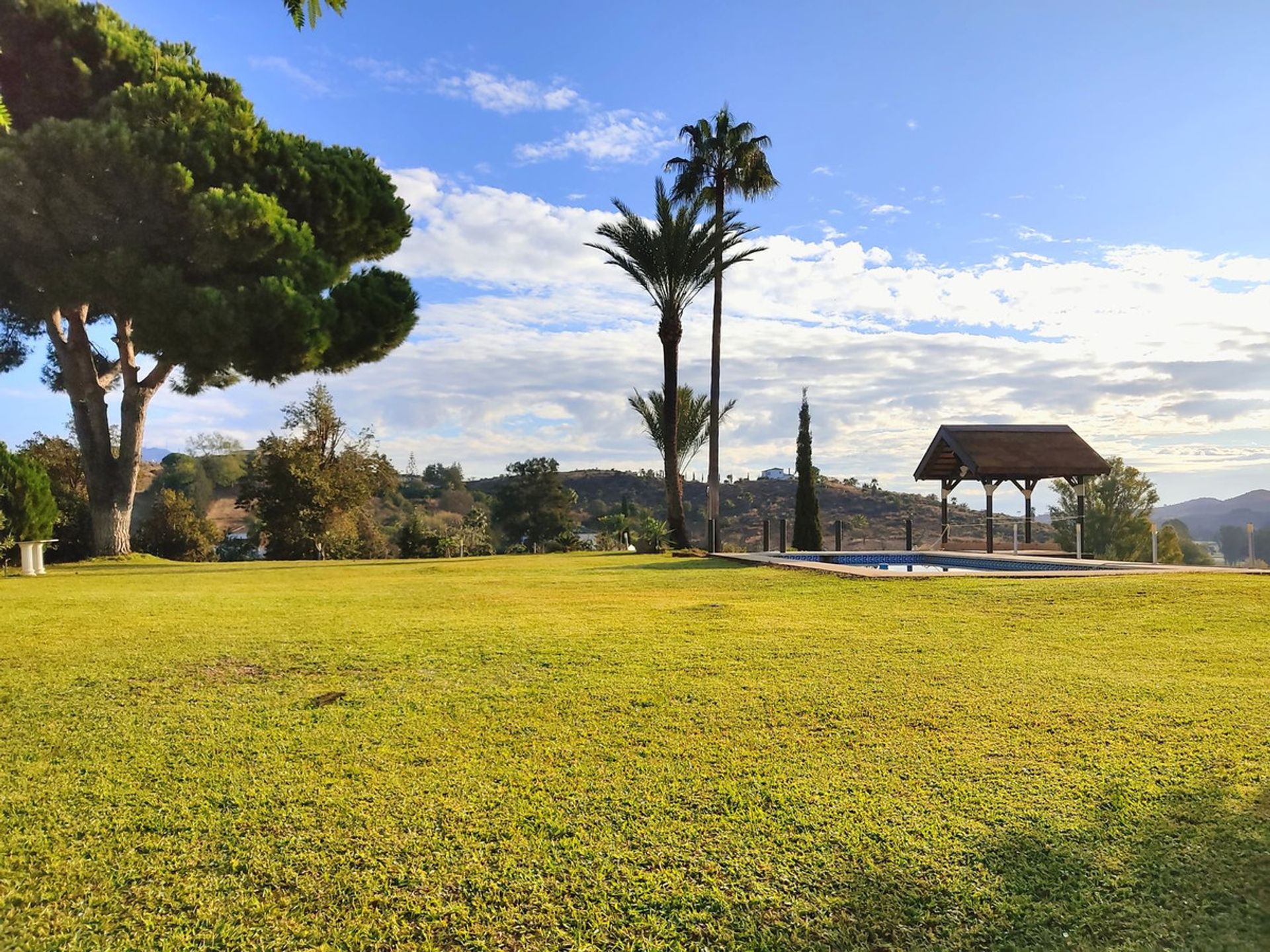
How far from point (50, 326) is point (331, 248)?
5564 millimetres

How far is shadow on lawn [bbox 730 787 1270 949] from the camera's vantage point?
1953mm

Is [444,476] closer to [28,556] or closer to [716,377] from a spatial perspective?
[716,377]

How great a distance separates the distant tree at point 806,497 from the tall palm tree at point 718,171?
4.47m

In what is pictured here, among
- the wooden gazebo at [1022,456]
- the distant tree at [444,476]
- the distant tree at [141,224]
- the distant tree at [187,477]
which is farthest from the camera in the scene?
the distant tree at [444,476]

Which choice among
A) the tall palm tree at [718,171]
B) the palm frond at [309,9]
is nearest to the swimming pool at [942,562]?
the tall palm tree at [718,171]

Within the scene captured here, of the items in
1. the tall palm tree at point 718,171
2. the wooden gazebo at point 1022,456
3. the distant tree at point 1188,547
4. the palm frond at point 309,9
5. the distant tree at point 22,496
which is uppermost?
the tall palm tree at point 718,171

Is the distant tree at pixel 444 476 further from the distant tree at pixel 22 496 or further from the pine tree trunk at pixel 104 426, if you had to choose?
the distant tree at pixel 22 496

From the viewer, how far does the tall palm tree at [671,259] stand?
18656 mm

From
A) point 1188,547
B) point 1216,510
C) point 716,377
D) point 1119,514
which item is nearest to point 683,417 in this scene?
point 716,377

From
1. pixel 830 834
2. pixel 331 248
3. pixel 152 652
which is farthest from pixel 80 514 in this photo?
pixel 830 834

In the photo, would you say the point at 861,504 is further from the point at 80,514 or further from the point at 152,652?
the point at 152,652

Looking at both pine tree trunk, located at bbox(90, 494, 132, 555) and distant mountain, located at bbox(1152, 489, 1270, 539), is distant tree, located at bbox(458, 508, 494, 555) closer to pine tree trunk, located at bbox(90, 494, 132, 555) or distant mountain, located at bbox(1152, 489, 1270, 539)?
pine tree trunk, located at bbox(90, 494, 132, 555)

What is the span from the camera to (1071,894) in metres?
2.12

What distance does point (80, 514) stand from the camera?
17.4 meters
